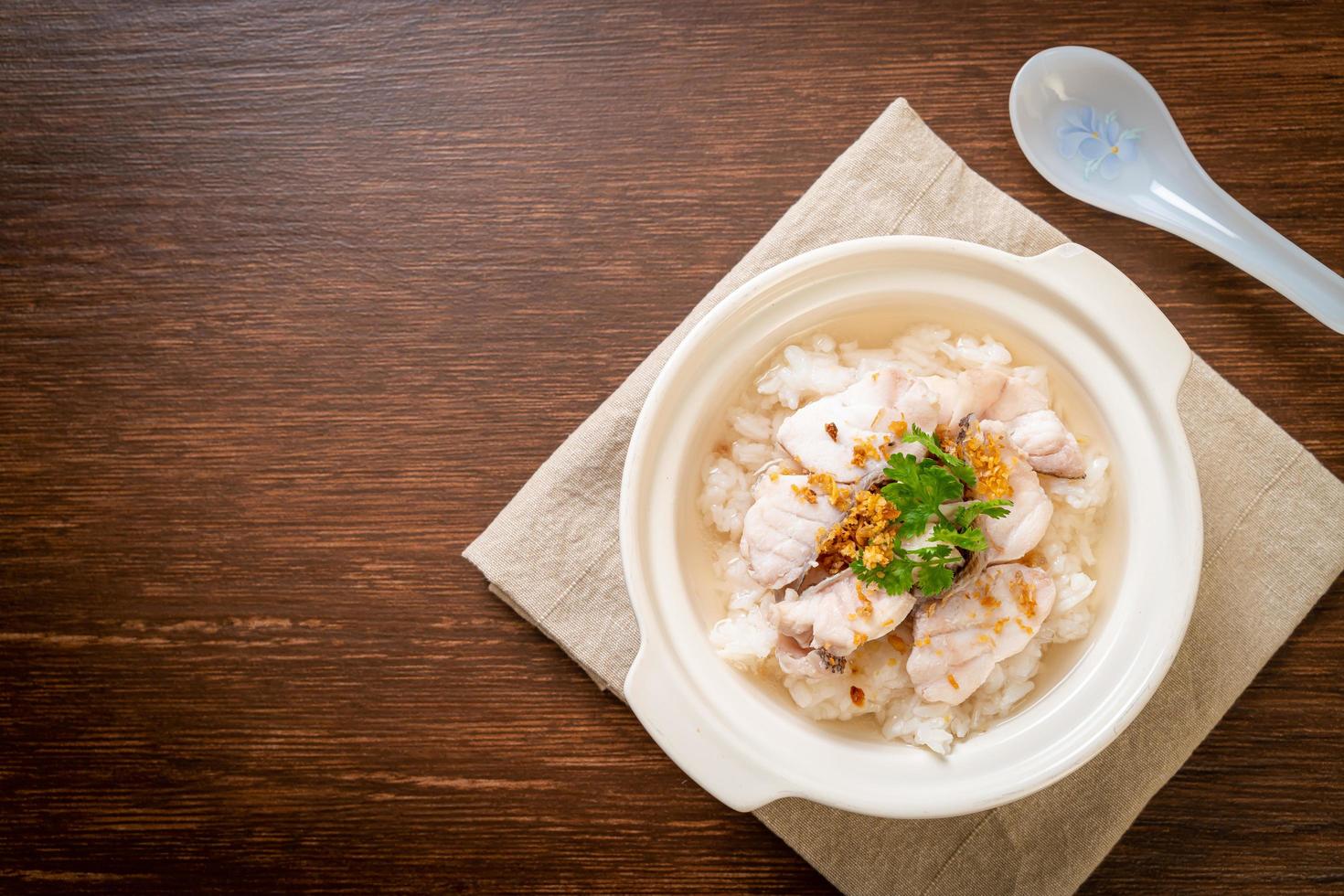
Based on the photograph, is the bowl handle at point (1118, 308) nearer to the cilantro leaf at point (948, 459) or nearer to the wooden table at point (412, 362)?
the cilantro leaf at point (948, 459)

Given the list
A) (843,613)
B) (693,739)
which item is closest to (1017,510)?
(843,613)

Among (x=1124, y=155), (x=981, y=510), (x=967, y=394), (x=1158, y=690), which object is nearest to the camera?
(x=981, y=510)

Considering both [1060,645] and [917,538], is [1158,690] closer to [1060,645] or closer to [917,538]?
[1060,645]

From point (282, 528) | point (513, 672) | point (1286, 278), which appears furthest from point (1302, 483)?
point (282, 528)

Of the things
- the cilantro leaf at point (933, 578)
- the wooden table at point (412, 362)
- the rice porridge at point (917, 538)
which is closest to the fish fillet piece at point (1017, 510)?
the rice porridge at point (917, 538)

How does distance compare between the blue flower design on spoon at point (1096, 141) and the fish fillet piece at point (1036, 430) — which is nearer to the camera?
the fish fillet piece at point (1036, 430)

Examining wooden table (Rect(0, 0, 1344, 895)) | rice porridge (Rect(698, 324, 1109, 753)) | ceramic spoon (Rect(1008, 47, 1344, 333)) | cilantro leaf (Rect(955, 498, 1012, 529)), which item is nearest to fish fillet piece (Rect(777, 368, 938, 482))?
rice porridge (Rect(698, 324, 1109, 753))

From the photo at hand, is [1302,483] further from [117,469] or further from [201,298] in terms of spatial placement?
[117,469]
